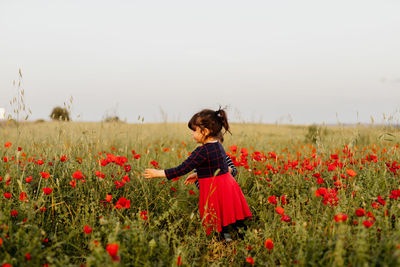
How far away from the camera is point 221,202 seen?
2.64 m

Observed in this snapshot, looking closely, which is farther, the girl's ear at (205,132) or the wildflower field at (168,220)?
the girl's ear at (205,132)

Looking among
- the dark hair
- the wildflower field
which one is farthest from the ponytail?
the wildflower field

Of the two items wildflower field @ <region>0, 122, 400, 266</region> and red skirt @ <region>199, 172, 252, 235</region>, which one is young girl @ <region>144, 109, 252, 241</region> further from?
wildflower field @ <region>0, 122, 400, 266</region>

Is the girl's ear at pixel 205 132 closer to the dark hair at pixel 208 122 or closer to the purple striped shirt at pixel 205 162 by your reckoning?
the dark hair at pixel 208 122

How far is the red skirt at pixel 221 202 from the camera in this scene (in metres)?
2.60

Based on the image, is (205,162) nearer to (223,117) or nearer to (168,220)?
(223,117)

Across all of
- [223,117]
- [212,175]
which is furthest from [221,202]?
[223,117]

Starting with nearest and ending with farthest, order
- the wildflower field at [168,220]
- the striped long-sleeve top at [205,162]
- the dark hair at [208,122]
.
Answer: the wildflower field at [168,220], the striped long-sleeve top at [205,162], the dark hair at [208,122]

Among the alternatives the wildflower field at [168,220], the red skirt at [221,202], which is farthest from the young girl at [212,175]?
the wildflower field at [168,220]

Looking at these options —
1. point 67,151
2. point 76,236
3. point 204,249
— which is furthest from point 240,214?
point 67,151

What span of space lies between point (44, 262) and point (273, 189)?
7.60ft

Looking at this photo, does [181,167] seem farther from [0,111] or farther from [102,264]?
[0,111]

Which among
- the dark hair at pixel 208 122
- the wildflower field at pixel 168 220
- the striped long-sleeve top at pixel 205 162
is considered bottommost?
the wildflower field at pixel 168 220

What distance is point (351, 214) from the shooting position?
2.23 meters
